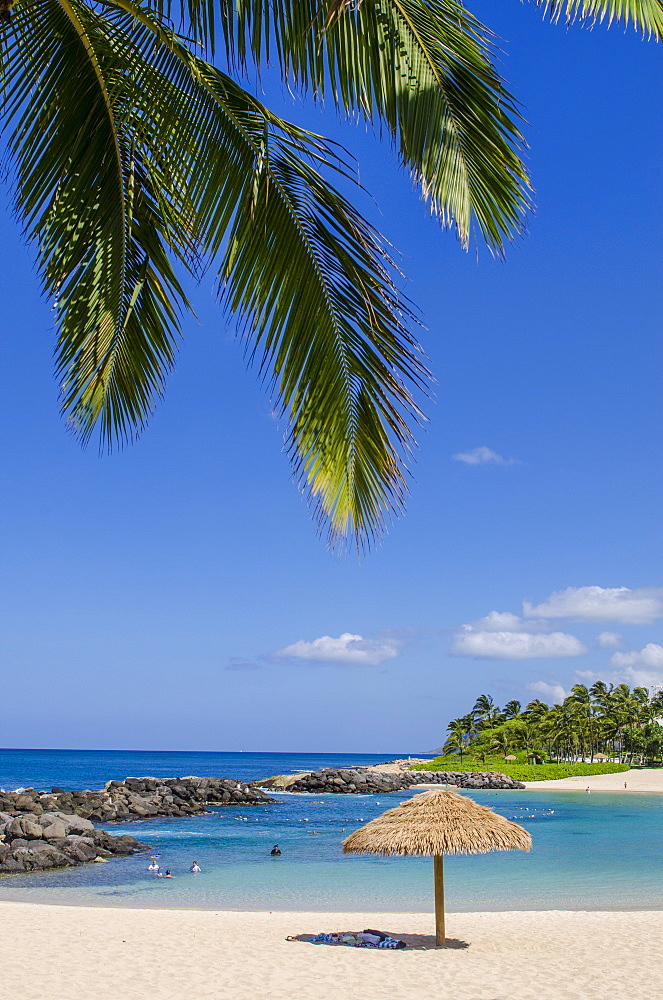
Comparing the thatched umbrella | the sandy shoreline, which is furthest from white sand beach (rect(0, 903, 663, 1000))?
the sandy shoreline

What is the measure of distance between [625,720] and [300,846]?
5531 cm

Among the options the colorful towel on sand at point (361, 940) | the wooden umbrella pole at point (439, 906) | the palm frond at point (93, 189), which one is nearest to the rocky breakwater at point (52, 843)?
the colorful towel on sand at point (361, 940)

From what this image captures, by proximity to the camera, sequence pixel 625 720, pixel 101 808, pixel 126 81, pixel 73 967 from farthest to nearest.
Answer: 1. pixel 625 720
2. pixel 101 808
3. pixel 73 967
4. pixel 126 81

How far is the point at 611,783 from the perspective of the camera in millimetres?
53875

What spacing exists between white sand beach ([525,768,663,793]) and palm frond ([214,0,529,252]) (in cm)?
5346

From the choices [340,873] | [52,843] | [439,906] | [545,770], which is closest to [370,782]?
[545,770]

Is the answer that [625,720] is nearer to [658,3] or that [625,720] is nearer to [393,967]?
[393,967]

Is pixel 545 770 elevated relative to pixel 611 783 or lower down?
elevated

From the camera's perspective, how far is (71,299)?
3.56 metres

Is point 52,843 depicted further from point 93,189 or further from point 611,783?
point 611,783

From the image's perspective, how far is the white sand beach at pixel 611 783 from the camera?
51406 millimetres

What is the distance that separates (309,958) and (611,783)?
4946 centimetres

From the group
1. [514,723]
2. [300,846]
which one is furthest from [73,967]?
[514,723]

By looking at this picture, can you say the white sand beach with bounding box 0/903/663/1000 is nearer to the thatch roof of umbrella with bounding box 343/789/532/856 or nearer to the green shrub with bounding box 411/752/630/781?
the thatch roof of umbrella with bounding box 343/789/532/856
